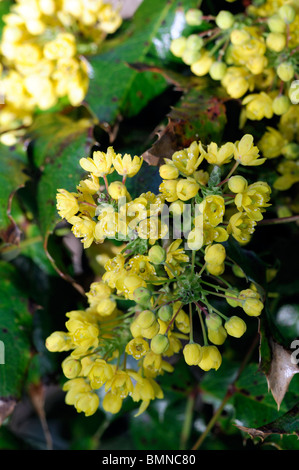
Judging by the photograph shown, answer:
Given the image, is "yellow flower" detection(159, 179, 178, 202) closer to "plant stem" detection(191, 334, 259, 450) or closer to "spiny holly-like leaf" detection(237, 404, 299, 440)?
"spiny holly-like leaf" detection(237, 404, 299, 440)

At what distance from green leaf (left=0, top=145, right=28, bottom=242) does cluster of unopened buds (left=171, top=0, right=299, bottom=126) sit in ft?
1.47

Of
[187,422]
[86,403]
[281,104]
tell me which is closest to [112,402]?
[86,403]

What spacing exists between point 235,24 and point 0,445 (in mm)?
1182

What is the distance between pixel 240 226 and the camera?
2.35ft

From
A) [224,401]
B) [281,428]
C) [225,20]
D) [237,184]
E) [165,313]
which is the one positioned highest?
[225,20]

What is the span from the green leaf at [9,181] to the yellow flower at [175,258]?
41cm

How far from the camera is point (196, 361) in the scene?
2.27 feet

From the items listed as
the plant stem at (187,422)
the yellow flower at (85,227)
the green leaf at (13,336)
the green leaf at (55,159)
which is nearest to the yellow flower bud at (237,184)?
the yellow flower at (85,227)

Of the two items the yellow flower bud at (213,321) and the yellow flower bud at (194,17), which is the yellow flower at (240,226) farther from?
the yellow flower bud at (194,17)

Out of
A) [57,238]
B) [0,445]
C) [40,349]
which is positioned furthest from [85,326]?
[0,445]

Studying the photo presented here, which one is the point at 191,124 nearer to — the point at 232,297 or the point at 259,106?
the point at 259,106

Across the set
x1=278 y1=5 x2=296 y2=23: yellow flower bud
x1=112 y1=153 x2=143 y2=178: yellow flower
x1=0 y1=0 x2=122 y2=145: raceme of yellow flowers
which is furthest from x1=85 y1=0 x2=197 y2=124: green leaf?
x1=112 y1=153 x2=143 y2=178: yellow flower

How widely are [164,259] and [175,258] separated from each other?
4cm

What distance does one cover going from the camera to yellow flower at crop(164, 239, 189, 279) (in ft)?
2.33
